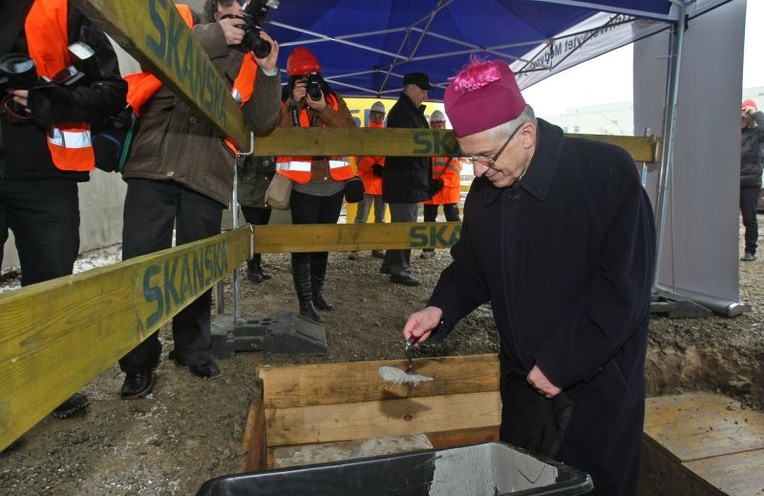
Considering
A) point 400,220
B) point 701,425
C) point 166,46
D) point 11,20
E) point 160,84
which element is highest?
point 11,20

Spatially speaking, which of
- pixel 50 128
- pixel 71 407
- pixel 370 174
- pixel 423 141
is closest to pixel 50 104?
pixel 50 128

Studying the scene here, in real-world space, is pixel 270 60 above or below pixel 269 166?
above

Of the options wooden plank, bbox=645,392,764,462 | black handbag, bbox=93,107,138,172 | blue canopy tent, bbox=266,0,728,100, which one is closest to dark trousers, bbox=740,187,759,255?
blue canopy tent, bbox=266,0,728,100

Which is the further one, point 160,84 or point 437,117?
point 437,117

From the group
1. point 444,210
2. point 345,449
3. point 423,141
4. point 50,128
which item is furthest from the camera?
point 444,210

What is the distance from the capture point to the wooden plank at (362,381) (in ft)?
9.46

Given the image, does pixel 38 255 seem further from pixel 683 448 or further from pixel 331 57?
pixel 331 57

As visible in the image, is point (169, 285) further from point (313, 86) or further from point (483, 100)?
point (313, 86)

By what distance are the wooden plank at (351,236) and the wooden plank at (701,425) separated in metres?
1.74

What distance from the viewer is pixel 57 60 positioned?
2.05 meters

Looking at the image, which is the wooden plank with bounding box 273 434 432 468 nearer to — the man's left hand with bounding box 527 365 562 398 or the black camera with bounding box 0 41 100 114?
the man's left hand with bounding box 527 365 562 398

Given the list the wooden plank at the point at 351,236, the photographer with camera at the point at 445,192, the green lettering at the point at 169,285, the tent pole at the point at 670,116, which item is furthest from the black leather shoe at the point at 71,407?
the photographer with camera at the point at 445,192

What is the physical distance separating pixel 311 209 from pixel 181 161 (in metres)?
1.42

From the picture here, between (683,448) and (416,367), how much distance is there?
1612mm
